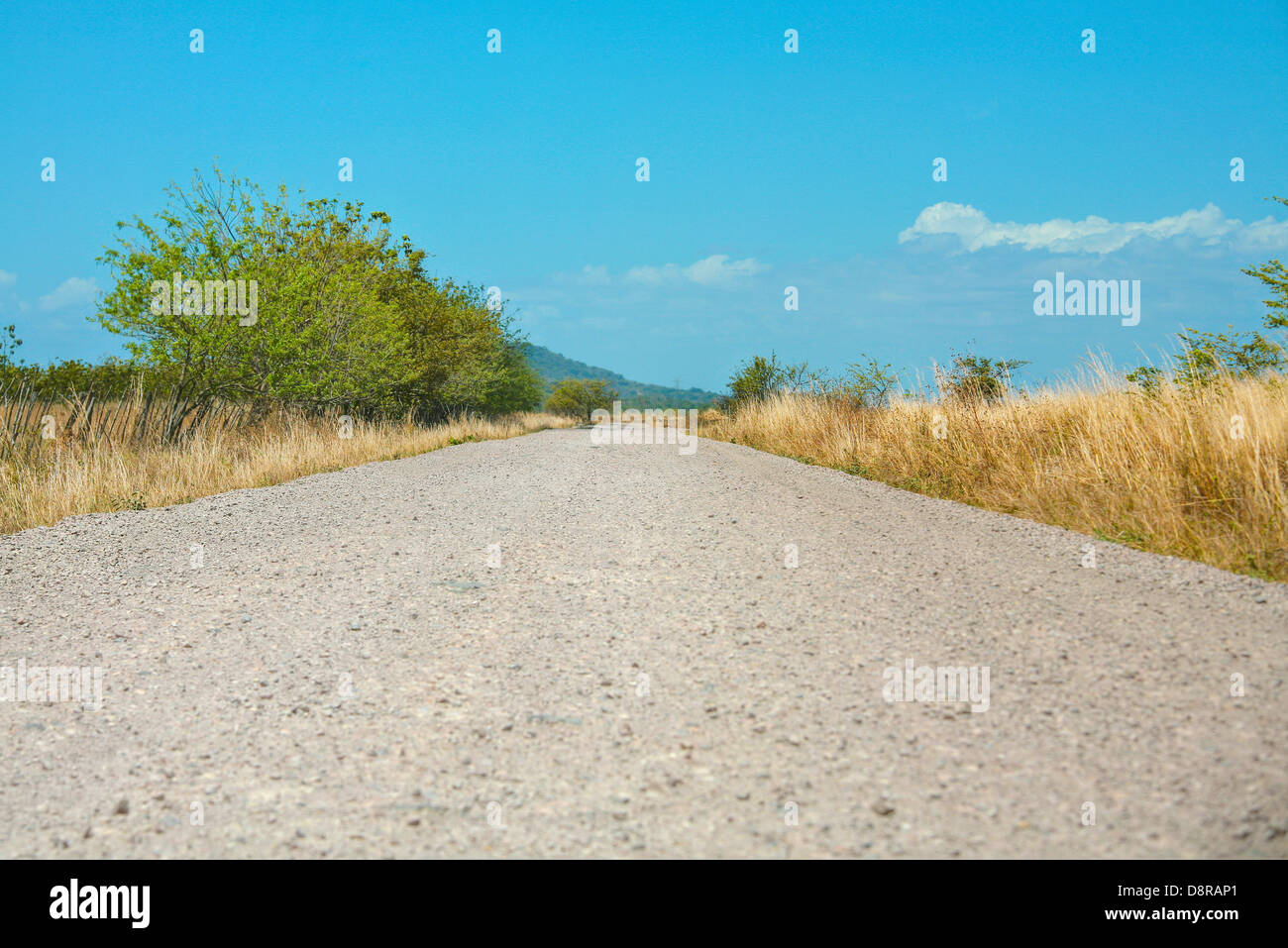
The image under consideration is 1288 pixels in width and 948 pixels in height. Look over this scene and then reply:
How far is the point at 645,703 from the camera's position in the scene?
11.7 feet

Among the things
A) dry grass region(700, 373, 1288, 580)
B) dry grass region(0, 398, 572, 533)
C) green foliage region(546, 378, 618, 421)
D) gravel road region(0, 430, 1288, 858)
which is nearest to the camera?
gravel road region(0, 430, 1288, 858)

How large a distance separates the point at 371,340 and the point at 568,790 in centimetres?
2152

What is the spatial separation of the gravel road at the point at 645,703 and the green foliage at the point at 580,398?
6568cm

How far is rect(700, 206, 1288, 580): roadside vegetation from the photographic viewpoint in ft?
19.6

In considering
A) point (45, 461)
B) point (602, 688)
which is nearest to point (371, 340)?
point (45, 461)

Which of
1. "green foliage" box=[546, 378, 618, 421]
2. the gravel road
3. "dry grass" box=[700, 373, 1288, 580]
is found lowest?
the gravel road

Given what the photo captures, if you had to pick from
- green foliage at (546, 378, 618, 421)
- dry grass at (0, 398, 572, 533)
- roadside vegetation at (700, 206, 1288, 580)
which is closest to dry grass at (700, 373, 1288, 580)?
roadside vegetation at (700, 206, 1288, 580)

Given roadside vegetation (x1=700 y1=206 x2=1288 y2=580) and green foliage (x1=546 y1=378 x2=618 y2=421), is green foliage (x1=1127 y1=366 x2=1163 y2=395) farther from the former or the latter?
green foliage (x1=546 y1=378 x2=618 y2=421)

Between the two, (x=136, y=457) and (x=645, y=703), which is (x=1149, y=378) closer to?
(x=645, y=703)

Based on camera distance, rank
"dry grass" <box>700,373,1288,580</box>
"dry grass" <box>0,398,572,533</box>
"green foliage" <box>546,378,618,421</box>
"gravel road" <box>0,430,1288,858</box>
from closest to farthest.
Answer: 1. "gravel road" <box>0,430,1288,858</box>
2. "dry grass" <box>700,373,1288,580</box>
3. "dry grass" <box>0,398,572,533</box>
4. "green foliage" <box>546,378,618,421</box>

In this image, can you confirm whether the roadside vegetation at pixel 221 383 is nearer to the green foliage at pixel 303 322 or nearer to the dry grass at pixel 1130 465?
the green foliage at pixel 303 322

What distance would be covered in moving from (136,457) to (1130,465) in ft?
45.1

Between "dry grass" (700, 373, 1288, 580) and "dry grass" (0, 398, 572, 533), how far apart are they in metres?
9.92
